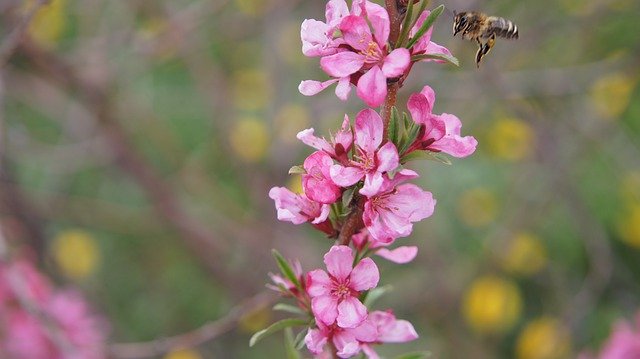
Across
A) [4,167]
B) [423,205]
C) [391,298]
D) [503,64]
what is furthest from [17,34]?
[391,298]

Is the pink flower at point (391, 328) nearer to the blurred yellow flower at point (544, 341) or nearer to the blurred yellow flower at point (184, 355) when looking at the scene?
the blurred yellow flower at point (544, 341)

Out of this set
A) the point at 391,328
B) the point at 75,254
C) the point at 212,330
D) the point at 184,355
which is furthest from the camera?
the point at 75,254

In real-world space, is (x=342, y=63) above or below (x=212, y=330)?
below

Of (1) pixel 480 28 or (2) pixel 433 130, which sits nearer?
(2) pixel 433 130

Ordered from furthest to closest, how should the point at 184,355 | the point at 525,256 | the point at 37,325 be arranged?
1. the point at 525,256
2. the point at 184,355
3. the point at 37,325

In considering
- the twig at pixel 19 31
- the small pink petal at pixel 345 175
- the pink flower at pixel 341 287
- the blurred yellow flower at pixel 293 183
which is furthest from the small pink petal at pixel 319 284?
the blurred yellow flower at pixel 293 183

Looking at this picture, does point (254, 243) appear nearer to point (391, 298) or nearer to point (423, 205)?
point (391, 298)

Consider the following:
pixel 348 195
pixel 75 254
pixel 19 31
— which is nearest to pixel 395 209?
pixel 348 195

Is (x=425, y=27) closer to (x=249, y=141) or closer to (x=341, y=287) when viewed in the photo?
(x=341, y=287)
